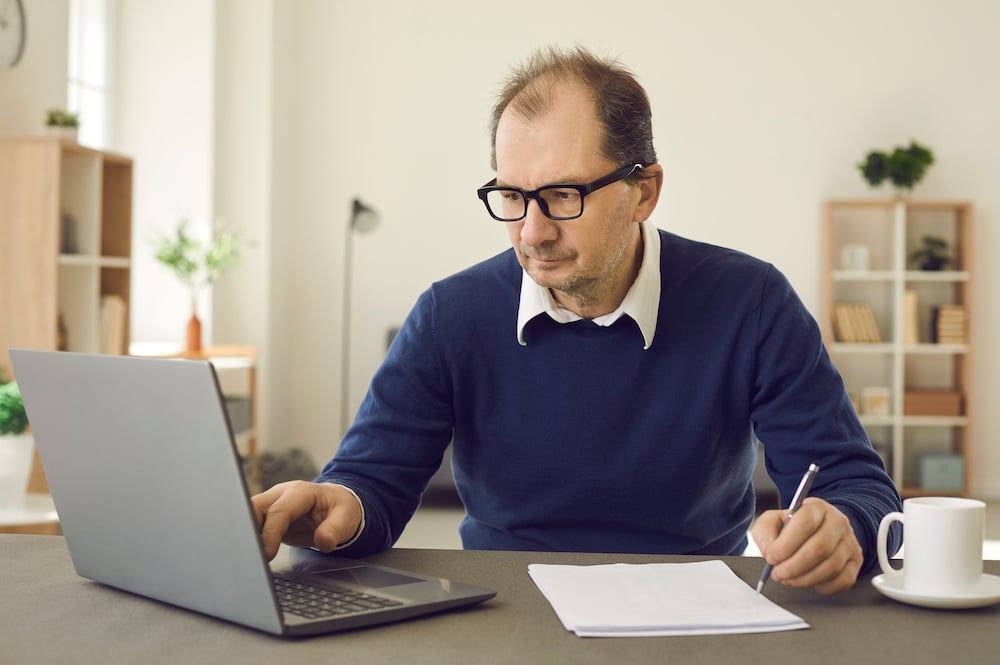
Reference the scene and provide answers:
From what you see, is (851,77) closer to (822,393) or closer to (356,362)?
(356,362)

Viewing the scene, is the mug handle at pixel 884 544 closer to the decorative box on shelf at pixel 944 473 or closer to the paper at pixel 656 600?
the paper at pixel 656 600

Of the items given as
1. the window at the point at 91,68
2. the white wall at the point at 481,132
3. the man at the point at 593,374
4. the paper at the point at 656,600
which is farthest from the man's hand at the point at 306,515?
the white wall at the point at 481,132

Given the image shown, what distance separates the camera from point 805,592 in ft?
3.40

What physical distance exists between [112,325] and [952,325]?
161 inches

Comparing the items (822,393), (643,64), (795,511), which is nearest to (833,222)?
(643,64)

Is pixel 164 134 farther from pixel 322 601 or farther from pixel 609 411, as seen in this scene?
pixel 322 601

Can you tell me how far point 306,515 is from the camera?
1226mm

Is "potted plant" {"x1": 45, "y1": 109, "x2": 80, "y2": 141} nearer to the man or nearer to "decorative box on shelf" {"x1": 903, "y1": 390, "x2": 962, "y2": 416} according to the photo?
the man

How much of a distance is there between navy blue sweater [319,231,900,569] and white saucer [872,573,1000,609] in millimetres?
455

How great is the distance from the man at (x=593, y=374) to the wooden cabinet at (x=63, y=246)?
7.20ft

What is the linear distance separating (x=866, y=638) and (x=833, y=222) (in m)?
5.15

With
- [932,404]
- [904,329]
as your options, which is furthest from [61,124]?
[932,404]

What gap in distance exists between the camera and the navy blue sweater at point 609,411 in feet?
4.91

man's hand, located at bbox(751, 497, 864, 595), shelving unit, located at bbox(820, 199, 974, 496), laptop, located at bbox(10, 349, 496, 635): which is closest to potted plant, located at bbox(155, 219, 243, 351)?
shelving unit, located at bbox(820, 199, 974, 496)
